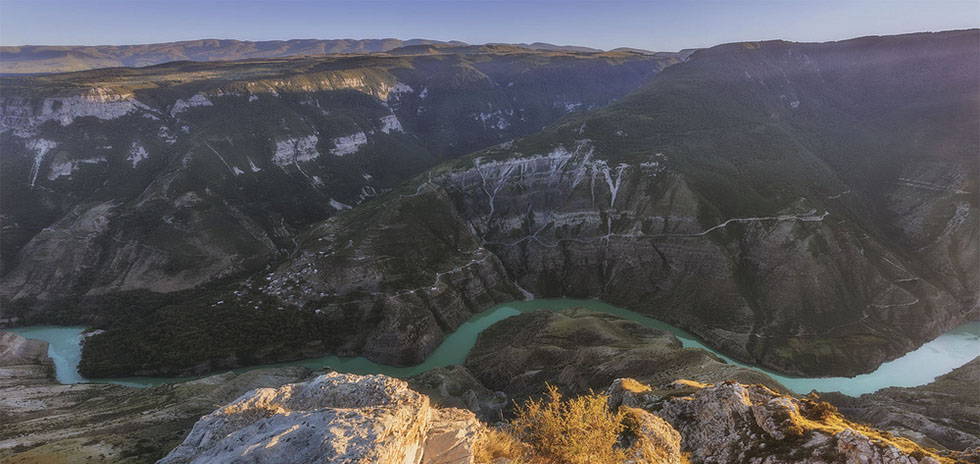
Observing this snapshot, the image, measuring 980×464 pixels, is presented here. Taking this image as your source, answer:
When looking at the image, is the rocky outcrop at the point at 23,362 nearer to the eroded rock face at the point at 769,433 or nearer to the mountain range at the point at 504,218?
the mountain range at the point at 504,218

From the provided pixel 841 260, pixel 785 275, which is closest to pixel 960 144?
pixel 841 260

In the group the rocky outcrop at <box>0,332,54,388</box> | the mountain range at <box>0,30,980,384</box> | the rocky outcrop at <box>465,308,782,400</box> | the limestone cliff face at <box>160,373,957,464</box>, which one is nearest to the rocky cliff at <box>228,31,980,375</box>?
the mountain range at <box>0,30,980,384</box>

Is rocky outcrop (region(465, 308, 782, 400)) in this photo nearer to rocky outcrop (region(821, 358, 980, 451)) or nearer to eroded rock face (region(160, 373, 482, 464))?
rocky outcrop (region(821, 358, 980, 451))

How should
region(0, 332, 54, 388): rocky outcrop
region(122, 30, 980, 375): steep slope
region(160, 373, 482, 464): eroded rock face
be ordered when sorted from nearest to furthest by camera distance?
region(160, 373, 482, 464): eroded rock face → region(0, 332, 54, 388): rocky outcrop → region(122, 30, 980, 375): steep slope

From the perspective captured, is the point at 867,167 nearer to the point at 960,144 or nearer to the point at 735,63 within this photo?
the point at 960,144

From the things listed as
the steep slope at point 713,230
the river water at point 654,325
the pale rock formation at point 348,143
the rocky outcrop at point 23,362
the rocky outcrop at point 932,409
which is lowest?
the river water at point 654,325

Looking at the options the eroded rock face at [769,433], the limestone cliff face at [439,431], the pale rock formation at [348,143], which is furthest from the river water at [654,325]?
the pale rock formation at [348,143]
